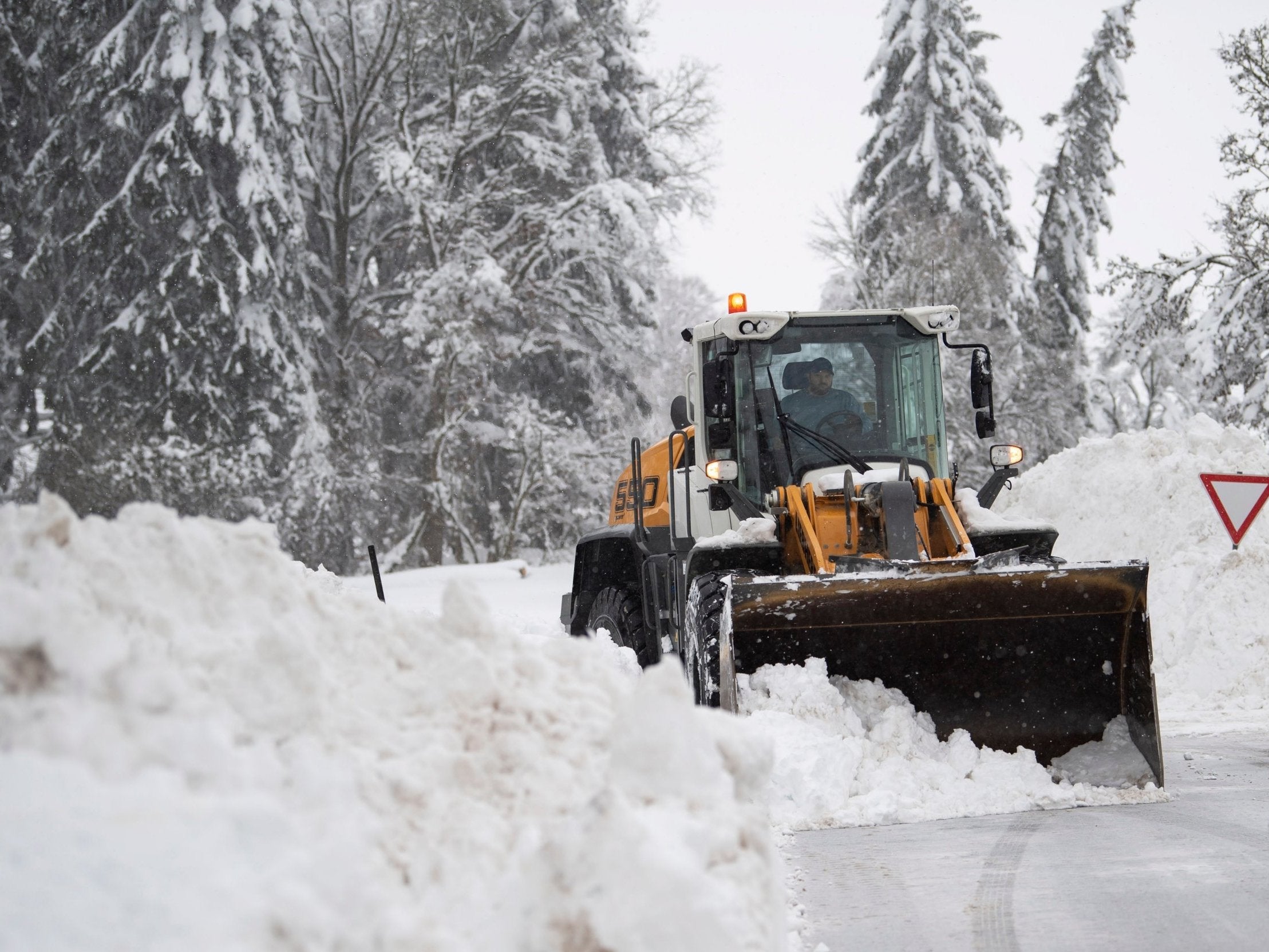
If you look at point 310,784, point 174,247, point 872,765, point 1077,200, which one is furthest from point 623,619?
point 1077,200

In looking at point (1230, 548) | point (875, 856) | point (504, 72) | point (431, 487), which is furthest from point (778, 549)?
point (504, 72)

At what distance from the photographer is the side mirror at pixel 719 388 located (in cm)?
715

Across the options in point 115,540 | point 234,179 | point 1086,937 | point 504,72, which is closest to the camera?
point 115,540

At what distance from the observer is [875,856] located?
475 centimetres

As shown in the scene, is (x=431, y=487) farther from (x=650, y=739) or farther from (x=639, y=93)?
(x=650, y=739)

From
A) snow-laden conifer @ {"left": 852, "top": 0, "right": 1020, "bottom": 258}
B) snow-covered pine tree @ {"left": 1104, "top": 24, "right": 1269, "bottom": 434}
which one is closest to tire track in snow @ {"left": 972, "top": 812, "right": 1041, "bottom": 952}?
snow-covered pine tree @ {"left": 1104, "top": 24, "right": 1269, "bottom": 434}

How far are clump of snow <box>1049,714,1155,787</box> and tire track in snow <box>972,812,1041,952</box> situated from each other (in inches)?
31.7

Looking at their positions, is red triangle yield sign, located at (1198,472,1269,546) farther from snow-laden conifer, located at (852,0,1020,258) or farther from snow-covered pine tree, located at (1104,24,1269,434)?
snow-laden conifer, located at (852,0,1020,258)

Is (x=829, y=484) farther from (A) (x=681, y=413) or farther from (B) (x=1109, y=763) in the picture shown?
(B) (x=1109, y=763)

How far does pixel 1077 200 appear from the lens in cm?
2989

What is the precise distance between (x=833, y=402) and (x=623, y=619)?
1.98 meters

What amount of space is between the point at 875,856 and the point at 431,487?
19442 millimetres

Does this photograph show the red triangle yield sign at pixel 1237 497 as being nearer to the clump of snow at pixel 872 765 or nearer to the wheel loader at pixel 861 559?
the wheel loader at pixel 861 559

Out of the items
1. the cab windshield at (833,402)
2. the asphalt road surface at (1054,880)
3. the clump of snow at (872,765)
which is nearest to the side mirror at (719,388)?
the cab windshield at (833,402)
